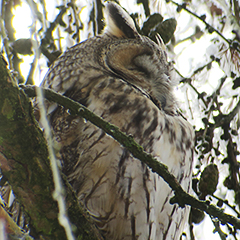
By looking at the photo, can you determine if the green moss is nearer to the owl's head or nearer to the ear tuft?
the owl's head

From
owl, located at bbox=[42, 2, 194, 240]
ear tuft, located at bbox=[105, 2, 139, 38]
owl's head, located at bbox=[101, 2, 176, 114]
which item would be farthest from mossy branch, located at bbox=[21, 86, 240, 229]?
ear tuft, located at bbox=[105, 2, 139, 38]

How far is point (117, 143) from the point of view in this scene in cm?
148

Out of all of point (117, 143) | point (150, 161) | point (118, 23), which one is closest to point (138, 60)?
point (118, 23)

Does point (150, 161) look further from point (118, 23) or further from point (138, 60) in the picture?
point (118, 23)

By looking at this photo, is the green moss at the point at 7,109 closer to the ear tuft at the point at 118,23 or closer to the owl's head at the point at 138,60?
the owl's head at the point at 138,60

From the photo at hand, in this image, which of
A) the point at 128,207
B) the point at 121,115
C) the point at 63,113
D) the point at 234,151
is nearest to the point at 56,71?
the point at 63,113

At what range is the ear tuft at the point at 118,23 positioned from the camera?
2.05 meters

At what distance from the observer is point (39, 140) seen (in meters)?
0.89

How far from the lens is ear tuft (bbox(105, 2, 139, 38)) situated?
2053 mm

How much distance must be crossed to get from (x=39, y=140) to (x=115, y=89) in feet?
2.55

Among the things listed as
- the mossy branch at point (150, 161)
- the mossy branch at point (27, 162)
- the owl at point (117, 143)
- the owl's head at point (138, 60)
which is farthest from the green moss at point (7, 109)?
the owl's head at point (138, 60)

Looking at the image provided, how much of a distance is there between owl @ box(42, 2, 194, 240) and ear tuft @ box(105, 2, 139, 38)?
0.56 ft

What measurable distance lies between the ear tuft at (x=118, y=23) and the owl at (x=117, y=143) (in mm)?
172

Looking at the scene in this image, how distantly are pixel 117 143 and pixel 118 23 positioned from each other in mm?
989
